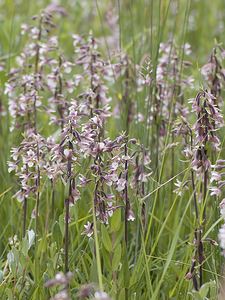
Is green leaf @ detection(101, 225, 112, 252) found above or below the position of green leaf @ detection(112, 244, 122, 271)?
above

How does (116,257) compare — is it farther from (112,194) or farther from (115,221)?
(112,194)

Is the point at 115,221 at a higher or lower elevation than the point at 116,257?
higher

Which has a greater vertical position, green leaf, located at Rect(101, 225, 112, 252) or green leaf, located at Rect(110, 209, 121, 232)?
green leaf, located at Rect(110, 209, 121, 232)

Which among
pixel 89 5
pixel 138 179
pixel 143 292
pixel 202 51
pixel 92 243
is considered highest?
pixel 89 5

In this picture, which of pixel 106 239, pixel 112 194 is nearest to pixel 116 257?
pixel 106 239

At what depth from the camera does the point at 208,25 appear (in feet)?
23.6

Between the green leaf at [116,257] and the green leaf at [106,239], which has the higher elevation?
the green leaf at [106,239]

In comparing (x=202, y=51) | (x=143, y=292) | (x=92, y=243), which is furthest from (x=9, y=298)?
(x=202, y=51)

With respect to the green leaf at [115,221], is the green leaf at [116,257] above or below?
below

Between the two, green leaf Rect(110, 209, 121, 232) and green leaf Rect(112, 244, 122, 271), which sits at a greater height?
green leaf Rect(110, 209, 121, 232)

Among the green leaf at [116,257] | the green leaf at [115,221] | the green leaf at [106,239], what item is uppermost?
the green leaf at [115,221]

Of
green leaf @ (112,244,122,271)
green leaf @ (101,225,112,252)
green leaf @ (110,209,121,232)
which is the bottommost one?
green leaf @ (112,244,122,271)

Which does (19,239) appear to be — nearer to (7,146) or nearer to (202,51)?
(7,146)

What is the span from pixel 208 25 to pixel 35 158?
4615mm
